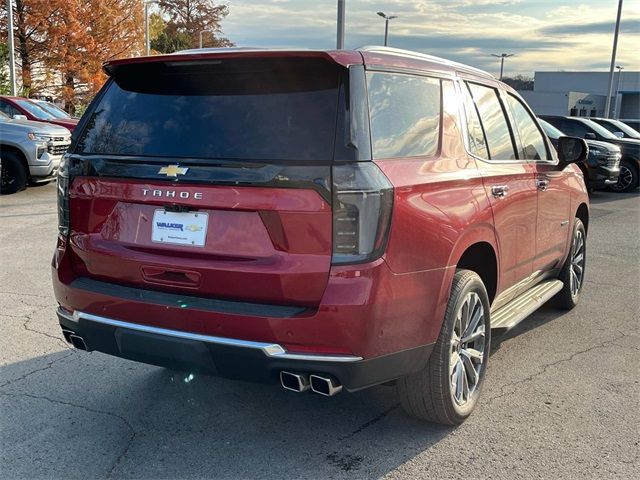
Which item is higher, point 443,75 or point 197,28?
point 197,28

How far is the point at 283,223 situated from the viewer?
2.79 metres

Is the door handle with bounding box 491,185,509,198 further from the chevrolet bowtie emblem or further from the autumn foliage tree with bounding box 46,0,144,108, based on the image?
the autumn foliage tree with bounding box 46,0,144,108

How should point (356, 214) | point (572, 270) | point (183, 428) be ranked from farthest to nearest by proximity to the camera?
1. point (572, 270)
2. point (183, 428)
3. point (356, 214)

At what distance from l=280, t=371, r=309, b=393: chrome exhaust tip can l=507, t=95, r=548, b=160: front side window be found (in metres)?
2.50

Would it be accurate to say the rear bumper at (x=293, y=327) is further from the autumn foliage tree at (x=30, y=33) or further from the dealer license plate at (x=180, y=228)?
the autumn foliage tree at (x=30, y=33)

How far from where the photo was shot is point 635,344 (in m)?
4.85

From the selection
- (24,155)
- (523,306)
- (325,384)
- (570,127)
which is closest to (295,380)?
(325,384)

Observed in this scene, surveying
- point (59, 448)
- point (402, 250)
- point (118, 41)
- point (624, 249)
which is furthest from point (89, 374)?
point (118, 41)

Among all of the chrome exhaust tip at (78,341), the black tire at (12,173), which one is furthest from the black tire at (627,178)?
the chrome exhaust tip at (78,341)

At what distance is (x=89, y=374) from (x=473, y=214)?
2.50m

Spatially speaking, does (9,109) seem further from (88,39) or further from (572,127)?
(88,39)

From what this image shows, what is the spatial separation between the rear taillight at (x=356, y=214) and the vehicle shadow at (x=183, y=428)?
1043 millimetres

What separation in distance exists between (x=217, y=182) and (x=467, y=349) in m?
→ 1.69

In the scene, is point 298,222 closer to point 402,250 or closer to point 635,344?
point 402,250
